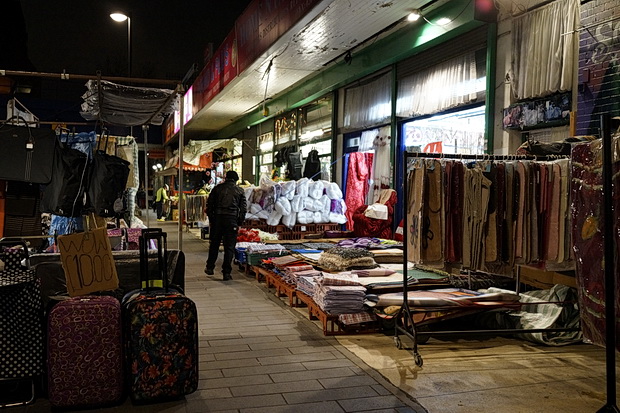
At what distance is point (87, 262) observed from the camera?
4047 mm

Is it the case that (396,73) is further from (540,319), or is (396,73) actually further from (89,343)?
(89,343)

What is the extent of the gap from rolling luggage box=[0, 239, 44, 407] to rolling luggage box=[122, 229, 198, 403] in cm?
60

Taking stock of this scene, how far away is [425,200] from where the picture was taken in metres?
5.19

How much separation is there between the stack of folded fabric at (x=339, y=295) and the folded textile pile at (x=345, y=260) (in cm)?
103

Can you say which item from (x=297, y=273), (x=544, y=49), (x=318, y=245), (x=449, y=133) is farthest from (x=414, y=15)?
(x=297, y=273)

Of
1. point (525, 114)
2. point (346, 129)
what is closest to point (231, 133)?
point (346, 129)

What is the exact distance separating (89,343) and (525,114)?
606cm

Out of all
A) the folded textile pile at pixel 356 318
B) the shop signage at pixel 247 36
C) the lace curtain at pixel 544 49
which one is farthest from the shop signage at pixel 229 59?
the folded textile pile at pixel 356 318

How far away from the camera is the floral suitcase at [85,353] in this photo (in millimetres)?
3645

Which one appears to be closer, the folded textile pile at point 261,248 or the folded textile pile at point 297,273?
the folded textile pile at point 297,273

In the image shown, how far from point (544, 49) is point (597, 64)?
113cm

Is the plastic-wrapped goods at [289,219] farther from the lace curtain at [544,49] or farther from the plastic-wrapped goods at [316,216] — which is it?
the lace curtain at [544,49]

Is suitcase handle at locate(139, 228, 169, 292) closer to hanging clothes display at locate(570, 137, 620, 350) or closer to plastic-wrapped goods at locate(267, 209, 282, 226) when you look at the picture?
hanging clothes display at locate(570, 137, 620, 350)

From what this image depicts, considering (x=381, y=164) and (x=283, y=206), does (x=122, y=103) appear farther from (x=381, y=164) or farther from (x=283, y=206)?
(x=381, y=164)
